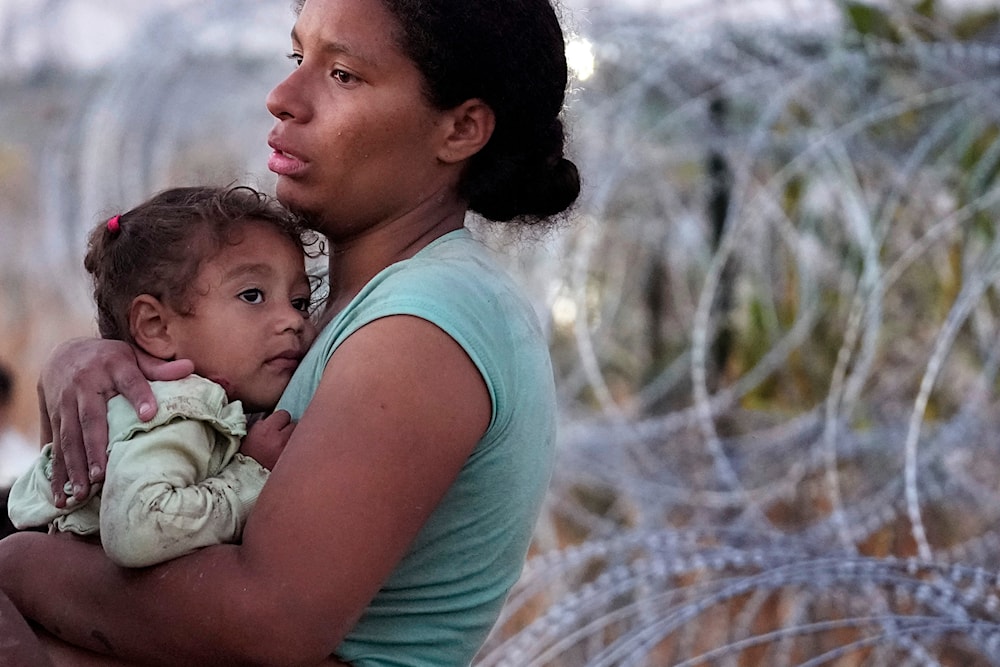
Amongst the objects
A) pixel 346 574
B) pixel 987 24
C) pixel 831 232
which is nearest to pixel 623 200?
pixel 831 232

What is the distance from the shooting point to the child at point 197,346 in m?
1.46

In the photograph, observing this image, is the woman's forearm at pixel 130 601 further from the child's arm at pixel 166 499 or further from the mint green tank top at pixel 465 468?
the mint green tank top at pixel 465 468

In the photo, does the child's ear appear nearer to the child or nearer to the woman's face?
the child

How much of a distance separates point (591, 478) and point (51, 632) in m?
3.12

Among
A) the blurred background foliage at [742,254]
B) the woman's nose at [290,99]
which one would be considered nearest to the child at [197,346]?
the woman's nose at [290,99]

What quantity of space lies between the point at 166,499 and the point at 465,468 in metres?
0.33

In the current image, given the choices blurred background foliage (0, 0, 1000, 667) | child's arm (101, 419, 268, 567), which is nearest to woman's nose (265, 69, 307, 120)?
child's arm (101, 419, 268, 567)

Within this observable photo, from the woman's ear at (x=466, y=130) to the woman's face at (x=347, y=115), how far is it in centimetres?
2

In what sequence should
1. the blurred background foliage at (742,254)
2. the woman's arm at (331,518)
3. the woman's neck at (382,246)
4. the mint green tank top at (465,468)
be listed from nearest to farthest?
the woman's arm at (331,518), the mint green tank top at (465,468), the woman's neck at (382,246), the blurred background foliage at (742,254)

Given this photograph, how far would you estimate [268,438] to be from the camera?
61.4 inches

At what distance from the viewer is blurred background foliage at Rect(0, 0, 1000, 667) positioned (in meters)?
4.02

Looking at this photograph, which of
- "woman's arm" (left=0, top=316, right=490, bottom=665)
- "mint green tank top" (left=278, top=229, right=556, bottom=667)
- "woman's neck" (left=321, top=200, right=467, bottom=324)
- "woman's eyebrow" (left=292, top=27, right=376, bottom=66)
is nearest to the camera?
"woman's arm" (left=0, top=316, right=490, bottom=665)

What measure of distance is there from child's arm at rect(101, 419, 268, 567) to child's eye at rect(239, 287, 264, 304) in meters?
0.22

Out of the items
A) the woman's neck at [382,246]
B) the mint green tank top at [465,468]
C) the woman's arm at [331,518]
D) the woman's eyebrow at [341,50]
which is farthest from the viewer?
the woman's neck at [382,246]
